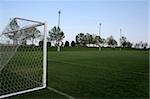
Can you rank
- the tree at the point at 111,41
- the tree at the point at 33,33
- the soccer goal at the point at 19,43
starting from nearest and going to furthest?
1. the soccer goal at the point at 19,43
2. the tree at the point at 33,33
3. the tree at the point at 111,41

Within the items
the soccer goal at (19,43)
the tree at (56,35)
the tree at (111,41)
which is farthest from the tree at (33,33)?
the tree at (111,41)

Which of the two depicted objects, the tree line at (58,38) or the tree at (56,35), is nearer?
the tree line at (58,38)

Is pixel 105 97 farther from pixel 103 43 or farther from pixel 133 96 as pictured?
pixel 103 43

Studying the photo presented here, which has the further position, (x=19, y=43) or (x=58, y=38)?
(x=58, y=38)

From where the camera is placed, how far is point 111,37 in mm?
85375

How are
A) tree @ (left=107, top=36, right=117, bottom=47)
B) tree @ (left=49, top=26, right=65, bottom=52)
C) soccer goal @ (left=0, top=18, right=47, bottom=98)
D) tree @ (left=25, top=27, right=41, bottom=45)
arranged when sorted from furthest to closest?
tree @ (left=107, top=36, right=117, bottom=47)
tree @ (left=49, top=26, right=65, bottom=52)
tree @ (left=25, top=27, right=41, bottom=45)
soccer goal @ (left=0, top=18, right=47, bottom=98)

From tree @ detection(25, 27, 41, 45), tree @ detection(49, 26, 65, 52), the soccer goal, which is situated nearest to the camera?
the soccer goal

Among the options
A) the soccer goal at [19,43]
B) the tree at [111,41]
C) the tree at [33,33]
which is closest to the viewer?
the soccer goal at [19,43]

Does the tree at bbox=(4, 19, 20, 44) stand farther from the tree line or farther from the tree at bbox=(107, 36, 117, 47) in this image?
the tree at bbox=(107, 36, 117, 47)

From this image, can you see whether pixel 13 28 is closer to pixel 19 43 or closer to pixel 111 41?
pixel 19 43

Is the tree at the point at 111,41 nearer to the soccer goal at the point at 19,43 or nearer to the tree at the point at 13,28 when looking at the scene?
the soccer goal at the point at 19,43

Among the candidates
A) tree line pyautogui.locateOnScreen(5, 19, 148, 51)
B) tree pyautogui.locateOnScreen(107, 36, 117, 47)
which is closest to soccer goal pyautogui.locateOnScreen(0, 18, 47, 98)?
tree line pyautogui.locateOnScreen(5, 19, 148, 51)

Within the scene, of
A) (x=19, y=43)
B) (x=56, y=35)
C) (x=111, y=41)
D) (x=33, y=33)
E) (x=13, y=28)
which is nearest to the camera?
(x=19, y=43)

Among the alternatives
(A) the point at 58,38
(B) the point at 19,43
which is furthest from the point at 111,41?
(B) the point at 19,43
